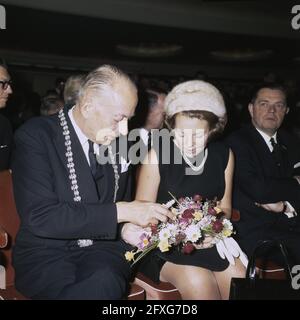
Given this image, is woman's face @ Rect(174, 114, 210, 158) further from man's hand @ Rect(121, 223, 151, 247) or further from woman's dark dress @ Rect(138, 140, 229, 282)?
man's hand @ Rect(121, 223, 151, 247)

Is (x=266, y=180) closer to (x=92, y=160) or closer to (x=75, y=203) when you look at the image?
(x=92, y=160)

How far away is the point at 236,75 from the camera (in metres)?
19.8

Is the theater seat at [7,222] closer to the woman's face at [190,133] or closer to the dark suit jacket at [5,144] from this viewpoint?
the dark suit jacket at [5,144]

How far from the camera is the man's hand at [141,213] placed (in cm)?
227

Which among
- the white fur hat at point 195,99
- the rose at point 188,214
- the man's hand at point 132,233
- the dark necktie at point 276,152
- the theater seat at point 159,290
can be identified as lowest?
the theater seat at point 159,290

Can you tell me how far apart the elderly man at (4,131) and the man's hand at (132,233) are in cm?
145

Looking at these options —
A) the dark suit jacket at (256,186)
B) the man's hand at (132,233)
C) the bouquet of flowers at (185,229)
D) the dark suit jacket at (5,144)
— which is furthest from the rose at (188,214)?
the dark suit jacket at (5,144)

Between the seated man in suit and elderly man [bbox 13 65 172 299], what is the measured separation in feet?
3.76

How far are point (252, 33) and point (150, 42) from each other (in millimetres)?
3250

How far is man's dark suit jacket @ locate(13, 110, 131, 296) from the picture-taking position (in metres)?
2.21

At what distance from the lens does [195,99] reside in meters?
2.75

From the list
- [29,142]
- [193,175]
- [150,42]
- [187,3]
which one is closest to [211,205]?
[193,175]

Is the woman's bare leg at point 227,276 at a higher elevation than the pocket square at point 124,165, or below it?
below
